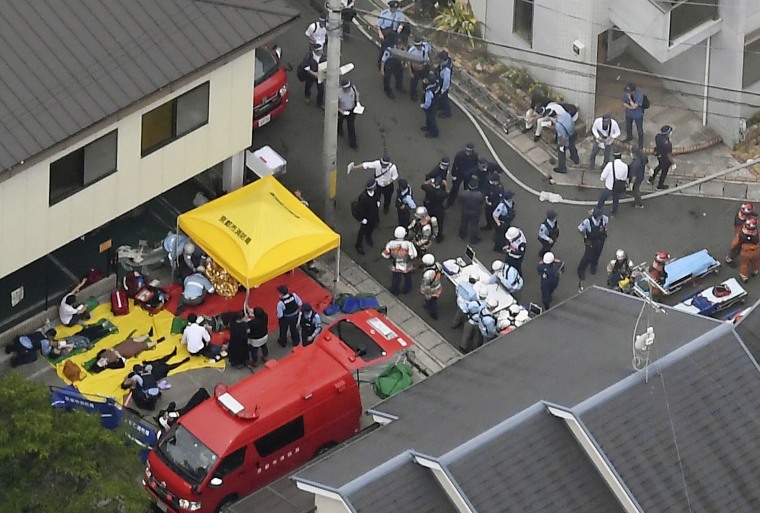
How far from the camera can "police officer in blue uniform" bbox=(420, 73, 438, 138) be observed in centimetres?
4959

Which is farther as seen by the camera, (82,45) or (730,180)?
(730,180)

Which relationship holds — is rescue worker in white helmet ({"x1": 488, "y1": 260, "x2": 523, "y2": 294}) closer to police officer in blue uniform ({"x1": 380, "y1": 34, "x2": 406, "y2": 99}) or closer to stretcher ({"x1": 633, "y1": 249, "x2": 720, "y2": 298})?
stretcher ({"x1": 633, "y1": 249, "x2": 720, "y2": 298})

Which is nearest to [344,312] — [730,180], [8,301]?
[8,301]

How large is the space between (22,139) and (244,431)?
22.2 feet

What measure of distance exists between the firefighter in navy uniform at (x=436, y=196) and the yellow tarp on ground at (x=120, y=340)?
579cm

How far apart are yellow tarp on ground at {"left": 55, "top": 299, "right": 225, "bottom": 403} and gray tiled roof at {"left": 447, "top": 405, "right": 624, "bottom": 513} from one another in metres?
8.71

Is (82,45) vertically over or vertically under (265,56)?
over

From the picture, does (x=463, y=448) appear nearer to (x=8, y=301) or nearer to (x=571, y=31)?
(x=8, y=301)

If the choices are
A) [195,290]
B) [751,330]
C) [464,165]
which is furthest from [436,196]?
[751,330]

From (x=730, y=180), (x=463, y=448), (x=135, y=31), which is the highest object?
(x=135, y=31)

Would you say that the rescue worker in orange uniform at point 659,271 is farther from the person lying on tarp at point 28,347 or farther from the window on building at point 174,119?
the person lying on tarp at point 28,347

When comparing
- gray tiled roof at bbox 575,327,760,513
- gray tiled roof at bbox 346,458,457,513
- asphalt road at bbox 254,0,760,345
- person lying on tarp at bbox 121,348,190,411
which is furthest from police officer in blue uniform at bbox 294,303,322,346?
gray tiled roof at bbox 575,327,760,513

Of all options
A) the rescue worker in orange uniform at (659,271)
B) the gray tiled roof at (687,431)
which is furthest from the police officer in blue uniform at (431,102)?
the gray tiled roof at (687,431)

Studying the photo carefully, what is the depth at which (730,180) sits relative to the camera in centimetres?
4966
